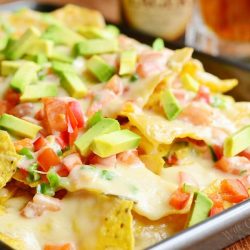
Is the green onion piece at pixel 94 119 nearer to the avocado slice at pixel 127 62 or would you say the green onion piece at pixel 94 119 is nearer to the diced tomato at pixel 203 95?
the avocado slice at pixel 127 62

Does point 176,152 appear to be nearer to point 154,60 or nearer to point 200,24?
point 154,60

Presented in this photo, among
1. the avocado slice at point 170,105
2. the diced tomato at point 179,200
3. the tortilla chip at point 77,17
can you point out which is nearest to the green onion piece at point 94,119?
the avocado slice at point 170,105

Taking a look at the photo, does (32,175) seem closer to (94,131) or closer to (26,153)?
(26,153)

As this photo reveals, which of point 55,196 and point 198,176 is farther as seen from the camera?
point 198,176

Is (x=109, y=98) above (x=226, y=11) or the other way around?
above

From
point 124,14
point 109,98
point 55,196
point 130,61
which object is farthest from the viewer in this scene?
point 124,14

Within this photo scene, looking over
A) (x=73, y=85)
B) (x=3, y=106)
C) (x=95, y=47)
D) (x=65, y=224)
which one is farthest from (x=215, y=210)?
(x=95, y=47)

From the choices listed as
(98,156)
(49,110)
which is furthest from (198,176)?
(49,110)

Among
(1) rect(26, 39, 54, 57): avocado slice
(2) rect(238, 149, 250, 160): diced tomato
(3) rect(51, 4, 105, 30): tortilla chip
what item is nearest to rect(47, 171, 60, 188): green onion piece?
(2) rect(238, 149, 250, 160): diced tomato
